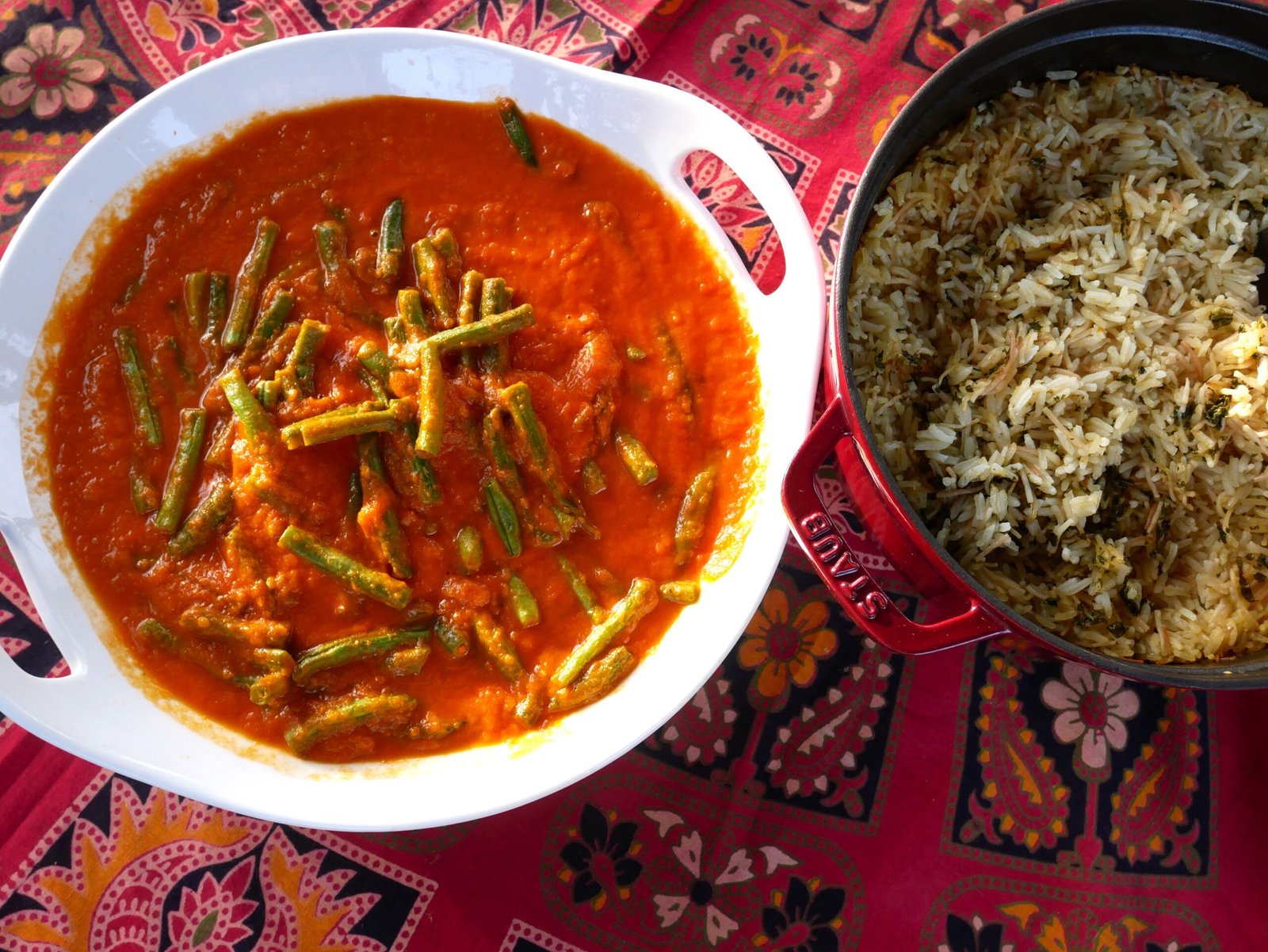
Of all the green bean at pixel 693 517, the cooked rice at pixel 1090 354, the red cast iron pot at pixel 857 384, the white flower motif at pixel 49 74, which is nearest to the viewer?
the red cast iron pot at pixel 857 384

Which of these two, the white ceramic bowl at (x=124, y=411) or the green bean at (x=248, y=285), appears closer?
the white ceramic bowl at (x=124, y=411)

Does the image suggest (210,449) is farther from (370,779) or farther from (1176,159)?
(1176,159)

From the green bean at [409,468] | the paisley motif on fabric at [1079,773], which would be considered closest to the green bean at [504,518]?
the green bean at [409,468]

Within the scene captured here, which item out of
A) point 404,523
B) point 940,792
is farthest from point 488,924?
point 940,792

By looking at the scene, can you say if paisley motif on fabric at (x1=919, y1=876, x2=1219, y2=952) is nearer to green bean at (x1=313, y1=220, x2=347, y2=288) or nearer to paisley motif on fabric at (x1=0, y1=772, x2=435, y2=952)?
paisley motif on fabric at (x1=0, y1=772, x2=435, y2=952)

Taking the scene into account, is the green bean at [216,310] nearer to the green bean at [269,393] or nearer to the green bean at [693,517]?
the green bean at [269,393]

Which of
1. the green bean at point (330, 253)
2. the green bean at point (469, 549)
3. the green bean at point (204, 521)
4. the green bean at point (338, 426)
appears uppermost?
the green bean at point (330, 253)

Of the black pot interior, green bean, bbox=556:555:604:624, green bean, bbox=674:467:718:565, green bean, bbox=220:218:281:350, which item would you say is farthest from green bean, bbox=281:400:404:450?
the black pot interior
